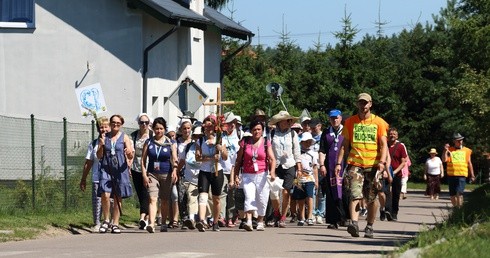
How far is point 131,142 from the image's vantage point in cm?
2161

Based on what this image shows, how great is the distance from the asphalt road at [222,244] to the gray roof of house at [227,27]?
58.7 feet

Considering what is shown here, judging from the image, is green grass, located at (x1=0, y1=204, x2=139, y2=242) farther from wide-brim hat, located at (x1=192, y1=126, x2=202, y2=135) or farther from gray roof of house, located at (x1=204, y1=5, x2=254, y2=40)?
gray roof of house, located at (x1=204, y1=5, x2=254, y2=40)

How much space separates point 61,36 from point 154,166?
13.5 meters

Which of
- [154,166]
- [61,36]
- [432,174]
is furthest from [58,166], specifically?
[432,174]

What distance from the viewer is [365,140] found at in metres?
18.5

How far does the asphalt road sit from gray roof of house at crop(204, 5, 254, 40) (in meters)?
17.9

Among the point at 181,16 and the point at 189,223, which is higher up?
the point at 181,16

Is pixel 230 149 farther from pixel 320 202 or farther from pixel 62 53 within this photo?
pixel 62 53

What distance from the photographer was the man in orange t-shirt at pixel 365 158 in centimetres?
1845

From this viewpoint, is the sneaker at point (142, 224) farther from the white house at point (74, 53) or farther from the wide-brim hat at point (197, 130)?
the white house at point (74, 53)

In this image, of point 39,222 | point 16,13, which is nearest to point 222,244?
point 39,222

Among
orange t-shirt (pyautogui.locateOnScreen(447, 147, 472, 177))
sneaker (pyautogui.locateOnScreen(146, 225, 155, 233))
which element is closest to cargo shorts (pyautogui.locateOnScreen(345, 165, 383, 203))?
sneaker (pyautogui.locateOnScreen(146, 225, 155, 233))

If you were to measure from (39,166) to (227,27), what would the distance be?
16234mm

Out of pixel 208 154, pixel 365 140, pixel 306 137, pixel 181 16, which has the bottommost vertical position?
pixel 208 154
